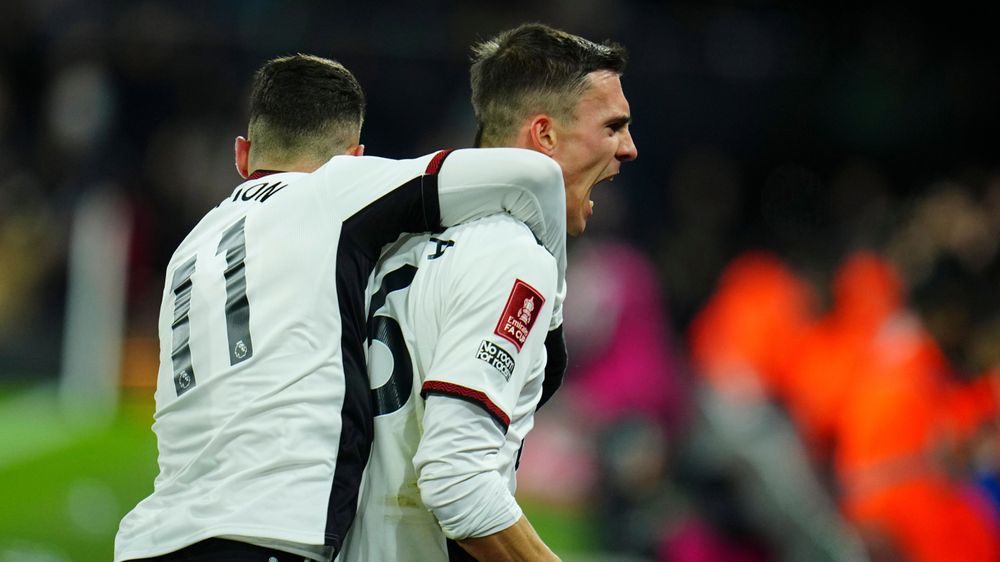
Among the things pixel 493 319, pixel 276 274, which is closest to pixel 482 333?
pixel 493 319

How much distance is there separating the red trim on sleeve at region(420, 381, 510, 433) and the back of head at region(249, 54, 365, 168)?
2.47 ft

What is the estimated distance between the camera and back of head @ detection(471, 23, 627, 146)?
310cm

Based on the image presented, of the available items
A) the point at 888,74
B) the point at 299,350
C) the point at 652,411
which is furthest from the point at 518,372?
the point at 888,74

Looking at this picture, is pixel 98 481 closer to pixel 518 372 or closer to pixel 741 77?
pixel 518 372

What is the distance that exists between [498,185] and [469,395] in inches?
18.6

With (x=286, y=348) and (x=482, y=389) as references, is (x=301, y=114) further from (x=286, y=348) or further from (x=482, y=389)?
(x=482, y=389)

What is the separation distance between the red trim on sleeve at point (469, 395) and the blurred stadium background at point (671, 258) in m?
4.57

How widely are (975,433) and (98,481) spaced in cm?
477

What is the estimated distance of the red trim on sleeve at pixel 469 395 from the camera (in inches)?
101

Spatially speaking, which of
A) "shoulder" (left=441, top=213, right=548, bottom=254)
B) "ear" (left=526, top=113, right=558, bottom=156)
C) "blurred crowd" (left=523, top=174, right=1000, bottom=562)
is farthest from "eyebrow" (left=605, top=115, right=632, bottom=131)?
"blurred crowd" (left=523, top=174, right=1000, bottom=562)

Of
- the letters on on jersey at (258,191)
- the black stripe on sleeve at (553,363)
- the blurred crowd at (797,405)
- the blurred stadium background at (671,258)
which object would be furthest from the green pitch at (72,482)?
the letters on on jersey at (258,191)

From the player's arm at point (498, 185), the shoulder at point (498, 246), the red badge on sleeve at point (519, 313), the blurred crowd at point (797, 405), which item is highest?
the player's arm at point (498, 185)

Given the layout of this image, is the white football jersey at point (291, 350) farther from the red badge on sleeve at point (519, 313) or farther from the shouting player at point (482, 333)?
the red badge on sleeve at point (519, 313)

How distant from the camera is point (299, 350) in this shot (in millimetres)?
2719
